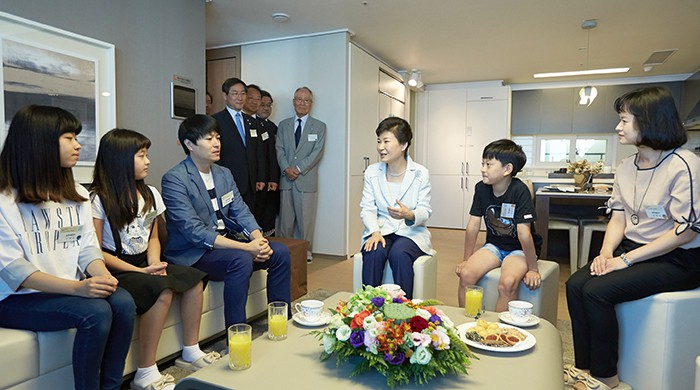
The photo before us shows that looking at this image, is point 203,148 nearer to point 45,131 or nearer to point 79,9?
point 45,131

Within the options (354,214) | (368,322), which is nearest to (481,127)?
(354,214)

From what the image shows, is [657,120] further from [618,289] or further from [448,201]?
[448,201]

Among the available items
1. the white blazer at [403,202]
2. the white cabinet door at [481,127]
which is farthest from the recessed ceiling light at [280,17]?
the white cabinet door at [481,127]

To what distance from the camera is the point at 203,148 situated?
7.35 feet

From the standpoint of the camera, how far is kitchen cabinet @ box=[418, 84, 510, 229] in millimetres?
6688

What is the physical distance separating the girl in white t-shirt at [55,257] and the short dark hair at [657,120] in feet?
7.15

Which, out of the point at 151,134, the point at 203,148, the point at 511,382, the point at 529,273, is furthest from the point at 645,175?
the point at 151,134

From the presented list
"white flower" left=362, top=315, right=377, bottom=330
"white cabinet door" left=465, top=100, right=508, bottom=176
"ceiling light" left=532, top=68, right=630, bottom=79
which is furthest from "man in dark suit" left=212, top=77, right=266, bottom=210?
"ceiling light" left=532, top=68, right=630, bottom=79

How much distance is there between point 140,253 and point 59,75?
1220 mm

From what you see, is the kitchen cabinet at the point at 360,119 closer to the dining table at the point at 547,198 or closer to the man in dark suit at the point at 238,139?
the man in dark suit at the point at 238,139

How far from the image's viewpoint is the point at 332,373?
3.87ft

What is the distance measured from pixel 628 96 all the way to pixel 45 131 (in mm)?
2361

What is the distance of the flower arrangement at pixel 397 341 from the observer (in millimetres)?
1086

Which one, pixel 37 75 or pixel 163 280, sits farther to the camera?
pixel 37 75
